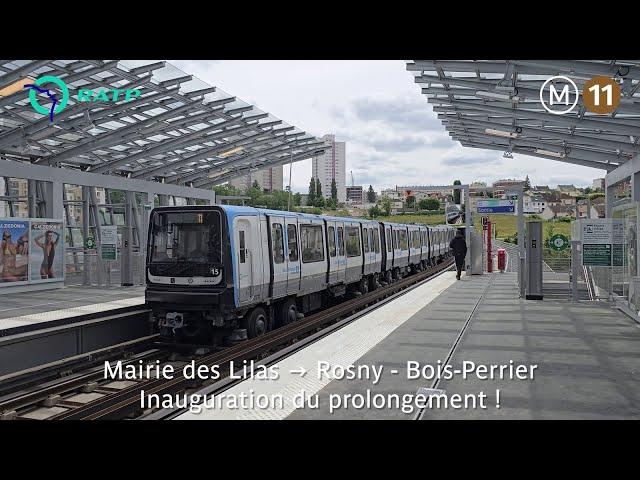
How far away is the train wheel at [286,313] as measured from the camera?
1220 cm

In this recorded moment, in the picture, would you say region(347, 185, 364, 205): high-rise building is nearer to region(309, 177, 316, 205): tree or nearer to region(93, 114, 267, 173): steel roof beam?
region(309, 177, 316, 205): tree

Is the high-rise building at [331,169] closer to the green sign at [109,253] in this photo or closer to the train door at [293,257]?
the green sign at [109,253]

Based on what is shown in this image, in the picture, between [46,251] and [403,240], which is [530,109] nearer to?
[403,240]

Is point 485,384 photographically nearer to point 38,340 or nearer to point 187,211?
point 187,211

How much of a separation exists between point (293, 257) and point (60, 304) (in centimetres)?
580

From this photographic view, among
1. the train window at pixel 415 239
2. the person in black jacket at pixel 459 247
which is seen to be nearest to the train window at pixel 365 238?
the person in black jacket at pixel 459 247

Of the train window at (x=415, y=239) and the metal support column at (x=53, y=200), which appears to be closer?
the metal support column at (x=53, y=200)

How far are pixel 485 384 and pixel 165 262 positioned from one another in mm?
5967

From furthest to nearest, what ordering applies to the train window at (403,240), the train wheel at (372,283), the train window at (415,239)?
1. the train window at (415,239)
2. the train window at (403,240)
3. the train wheel at (372,283)

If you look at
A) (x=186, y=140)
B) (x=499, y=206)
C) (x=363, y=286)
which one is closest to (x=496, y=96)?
(x=363, y=286)

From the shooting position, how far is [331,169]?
28562 mm

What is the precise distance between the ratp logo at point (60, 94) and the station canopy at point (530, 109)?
7.75m

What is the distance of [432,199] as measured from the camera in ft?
149
